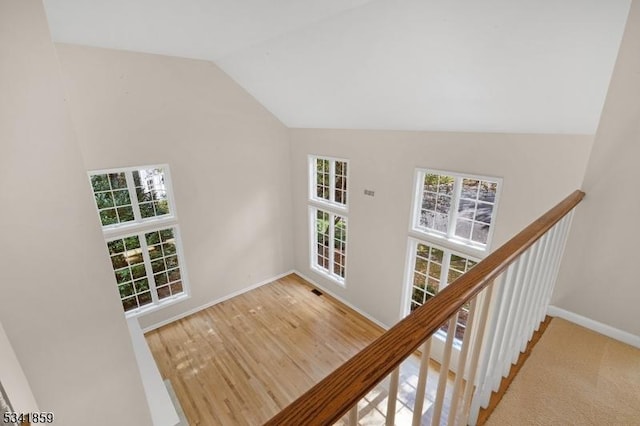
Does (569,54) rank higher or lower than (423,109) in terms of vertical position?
higher

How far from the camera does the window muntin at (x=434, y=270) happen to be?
446 centimetres

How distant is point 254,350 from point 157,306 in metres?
2.14

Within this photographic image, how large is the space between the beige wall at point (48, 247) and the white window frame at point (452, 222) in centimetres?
403

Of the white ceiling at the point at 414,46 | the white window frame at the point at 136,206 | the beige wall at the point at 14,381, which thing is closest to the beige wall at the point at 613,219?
the white ceiling at the point at 414,46

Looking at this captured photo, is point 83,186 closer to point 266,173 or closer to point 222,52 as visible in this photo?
point 222,52

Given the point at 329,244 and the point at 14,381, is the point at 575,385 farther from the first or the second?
the point at 329,244

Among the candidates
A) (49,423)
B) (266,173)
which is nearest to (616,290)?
(49,423)

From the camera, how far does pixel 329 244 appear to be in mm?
6562

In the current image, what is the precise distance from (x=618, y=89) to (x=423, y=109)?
2145 mm

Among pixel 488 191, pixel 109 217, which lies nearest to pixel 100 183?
pixel 109 217

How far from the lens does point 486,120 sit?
11.4 feet

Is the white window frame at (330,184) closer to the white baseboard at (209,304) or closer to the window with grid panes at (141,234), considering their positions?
the white baseboard at (209,304)

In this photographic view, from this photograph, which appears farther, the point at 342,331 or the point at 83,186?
the point at 342,331

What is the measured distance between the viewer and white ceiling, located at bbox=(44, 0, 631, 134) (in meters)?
2.21
